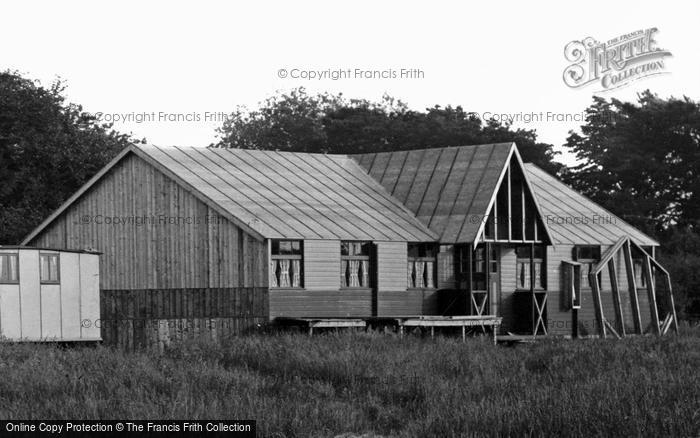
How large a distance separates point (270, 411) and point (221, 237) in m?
17.4

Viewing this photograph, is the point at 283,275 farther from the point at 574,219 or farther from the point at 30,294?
the point at 574,219

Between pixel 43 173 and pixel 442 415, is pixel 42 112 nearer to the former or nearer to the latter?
pixel 43 173

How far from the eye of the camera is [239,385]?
1009 inches

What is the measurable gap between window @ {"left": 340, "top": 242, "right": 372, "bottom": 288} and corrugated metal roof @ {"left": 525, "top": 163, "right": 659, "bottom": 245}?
9378 mm

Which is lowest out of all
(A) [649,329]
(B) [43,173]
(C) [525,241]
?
(A) [649,329]

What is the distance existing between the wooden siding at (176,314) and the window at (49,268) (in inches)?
136

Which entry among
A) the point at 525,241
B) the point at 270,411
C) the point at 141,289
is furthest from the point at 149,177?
the point at 270,411

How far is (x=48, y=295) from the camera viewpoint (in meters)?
35.5

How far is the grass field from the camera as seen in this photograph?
20.8 m

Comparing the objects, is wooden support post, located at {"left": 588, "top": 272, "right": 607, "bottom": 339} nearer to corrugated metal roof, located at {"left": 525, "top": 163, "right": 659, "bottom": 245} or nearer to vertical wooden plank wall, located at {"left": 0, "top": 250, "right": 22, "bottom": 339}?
corrugated metal roof, located at {"left": 525, "top": 163, "right": 659, "bottom": 245}

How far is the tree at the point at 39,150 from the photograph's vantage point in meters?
56.9

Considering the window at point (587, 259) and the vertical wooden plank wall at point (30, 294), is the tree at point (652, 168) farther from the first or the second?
the vertical wooden plank wall at point (30, 294)

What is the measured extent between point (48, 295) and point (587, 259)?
72.7 feet

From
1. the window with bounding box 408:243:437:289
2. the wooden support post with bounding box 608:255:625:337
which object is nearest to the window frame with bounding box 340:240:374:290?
the window with bounding box 408:243:437:289
